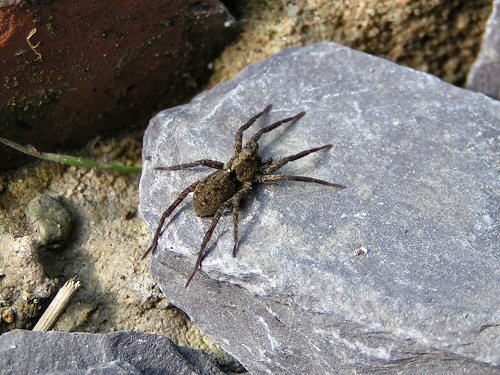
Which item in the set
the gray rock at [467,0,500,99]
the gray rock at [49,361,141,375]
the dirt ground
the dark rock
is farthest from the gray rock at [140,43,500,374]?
the gray rock at [49,361,141,375]

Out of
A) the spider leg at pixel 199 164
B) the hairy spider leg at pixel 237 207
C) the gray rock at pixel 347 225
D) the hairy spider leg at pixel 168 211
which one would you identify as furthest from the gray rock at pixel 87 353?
the spider leg at pixel 199 164

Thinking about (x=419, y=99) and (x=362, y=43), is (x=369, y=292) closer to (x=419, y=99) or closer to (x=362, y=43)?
(x=419, y=99)

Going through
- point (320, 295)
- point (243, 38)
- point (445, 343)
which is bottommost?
Answer: point (445, 343)

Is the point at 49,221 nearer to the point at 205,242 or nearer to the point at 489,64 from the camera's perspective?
the point at 205,242

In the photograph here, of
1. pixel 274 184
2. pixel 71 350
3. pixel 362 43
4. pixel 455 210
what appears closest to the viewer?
pixel 71 350

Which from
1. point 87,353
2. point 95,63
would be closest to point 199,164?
point 95,63

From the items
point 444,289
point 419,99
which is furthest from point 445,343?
point 419,99
